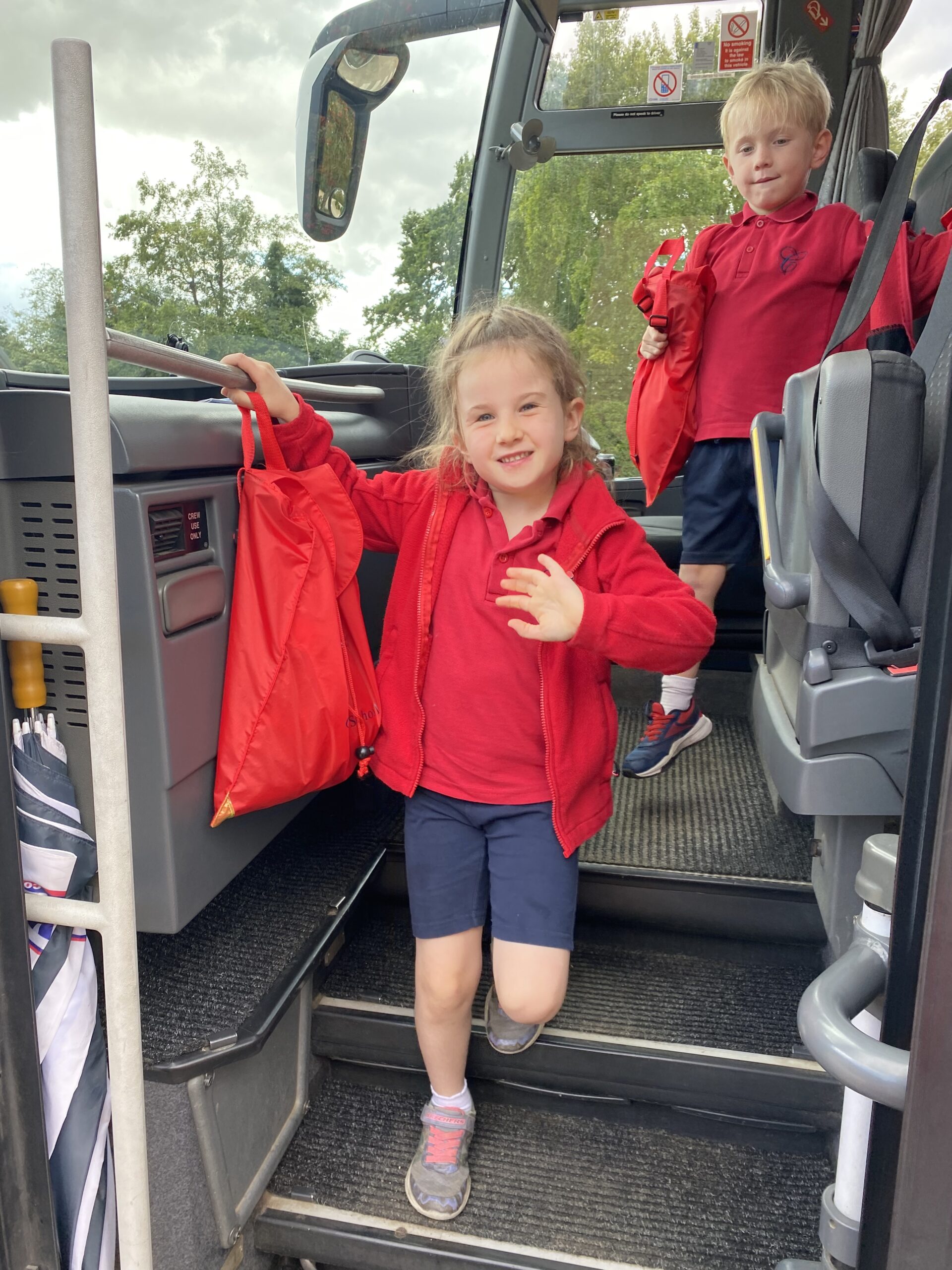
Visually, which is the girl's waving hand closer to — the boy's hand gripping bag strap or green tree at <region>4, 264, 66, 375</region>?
the boy's hand gripping bag strap

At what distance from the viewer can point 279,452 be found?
131cm

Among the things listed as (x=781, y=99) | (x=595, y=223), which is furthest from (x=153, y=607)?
(x=595, y=223)

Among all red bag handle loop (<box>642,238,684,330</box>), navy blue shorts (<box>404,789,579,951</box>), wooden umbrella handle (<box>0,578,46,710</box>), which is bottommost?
navy blue shorts (<box>404,789,579,951</box>)

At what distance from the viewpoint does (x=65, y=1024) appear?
97cm

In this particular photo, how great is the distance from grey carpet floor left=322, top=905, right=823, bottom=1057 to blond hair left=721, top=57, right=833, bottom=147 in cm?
174

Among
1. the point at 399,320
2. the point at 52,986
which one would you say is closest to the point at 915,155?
the point at 52,986

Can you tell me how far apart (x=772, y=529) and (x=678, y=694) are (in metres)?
0.79

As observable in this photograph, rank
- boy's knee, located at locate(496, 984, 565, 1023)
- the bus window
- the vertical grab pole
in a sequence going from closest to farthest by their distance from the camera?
the vertical grab pole < boy's knee, located at locate(496, 984, 565, 1023) < the bus window

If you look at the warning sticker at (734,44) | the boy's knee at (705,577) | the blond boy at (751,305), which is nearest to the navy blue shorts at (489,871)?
the blond boy at (751,305)

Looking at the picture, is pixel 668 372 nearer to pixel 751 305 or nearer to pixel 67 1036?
pixel 751 305

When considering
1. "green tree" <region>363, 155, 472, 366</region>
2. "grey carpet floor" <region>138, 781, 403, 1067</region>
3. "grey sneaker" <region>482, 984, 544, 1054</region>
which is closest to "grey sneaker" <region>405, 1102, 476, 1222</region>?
"grey sneaker" <region>482, 984, 544, 1054</region>

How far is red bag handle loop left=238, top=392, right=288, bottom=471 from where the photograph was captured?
126 centimetres

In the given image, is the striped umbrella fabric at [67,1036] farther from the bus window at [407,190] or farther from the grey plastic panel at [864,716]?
the bus window at [407,190]

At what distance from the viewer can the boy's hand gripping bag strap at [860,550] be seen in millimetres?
1283
